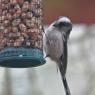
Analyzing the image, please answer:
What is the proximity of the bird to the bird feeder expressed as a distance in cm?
31

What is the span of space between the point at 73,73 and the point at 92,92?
1.19 feet

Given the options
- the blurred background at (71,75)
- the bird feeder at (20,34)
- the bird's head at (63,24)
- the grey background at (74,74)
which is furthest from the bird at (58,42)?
the grey background at (74,74)

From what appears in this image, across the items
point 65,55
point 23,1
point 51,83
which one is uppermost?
point 23,1

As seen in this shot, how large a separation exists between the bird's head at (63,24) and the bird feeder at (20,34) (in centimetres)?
29

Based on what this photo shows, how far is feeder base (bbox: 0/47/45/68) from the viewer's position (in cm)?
349

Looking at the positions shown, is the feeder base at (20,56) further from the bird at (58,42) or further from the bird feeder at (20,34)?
the bird at (58,42)

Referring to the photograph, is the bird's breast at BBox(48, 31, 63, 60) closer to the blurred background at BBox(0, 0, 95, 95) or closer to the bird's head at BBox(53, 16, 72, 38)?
the bird's head at BBox(53, 16, 72, 38)

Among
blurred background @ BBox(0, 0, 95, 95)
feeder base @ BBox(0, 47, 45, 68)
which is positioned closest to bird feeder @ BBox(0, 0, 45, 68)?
feeder base @ BBox(0, 47, 45, 68)

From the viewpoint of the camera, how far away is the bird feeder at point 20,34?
3516mm

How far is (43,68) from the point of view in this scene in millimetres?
6750

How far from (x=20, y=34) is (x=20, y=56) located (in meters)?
0.13

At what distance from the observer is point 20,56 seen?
3498 millimetres

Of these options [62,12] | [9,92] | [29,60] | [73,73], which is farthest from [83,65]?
[29,60]

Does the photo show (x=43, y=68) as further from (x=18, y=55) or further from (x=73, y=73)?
(x=18, y=55)
